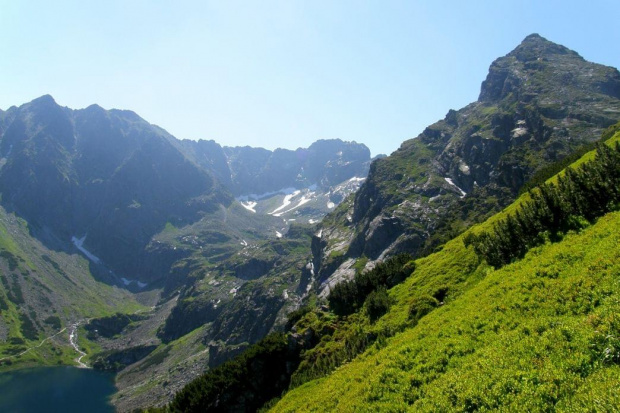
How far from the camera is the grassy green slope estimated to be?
16.2 m

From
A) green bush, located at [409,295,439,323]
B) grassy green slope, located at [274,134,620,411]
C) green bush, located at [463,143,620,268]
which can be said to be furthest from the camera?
green bush, located at [409,295,439,323]

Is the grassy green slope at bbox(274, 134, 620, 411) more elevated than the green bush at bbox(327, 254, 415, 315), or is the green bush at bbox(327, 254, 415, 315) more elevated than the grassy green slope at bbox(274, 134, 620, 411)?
the grassy green slope at bbox(274, 134, 620, 411)

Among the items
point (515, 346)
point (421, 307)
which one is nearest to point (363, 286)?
point (421, 307)

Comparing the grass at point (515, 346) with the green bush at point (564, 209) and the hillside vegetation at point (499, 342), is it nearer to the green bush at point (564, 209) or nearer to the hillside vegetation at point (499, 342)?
the hillside vegetation at point (499, 342)

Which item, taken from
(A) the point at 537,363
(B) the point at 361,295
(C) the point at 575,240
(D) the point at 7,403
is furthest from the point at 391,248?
(D) the point at 7,403

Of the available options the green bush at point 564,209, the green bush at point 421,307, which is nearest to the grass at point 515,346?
the green bush at point 564,209

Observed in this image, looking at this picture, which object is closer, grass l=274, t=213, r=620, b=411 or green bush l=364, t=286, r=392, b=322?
grass l=274, t=213, r=620, b=411

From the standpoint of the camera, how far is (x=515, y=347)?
66.6 feet

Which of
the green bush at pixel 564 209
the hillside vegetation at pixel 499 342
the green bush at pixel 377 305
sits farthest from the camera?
the green bush at pixel 377 305

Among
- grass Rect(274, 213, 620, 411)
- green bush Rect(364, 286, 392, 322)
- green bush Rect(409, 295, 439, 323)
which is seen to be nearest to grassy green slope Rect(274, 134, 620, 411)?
grass Rect(274, 213, 620, 411)

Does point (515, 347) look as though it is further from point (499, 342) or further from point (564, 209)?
point (564, 209)

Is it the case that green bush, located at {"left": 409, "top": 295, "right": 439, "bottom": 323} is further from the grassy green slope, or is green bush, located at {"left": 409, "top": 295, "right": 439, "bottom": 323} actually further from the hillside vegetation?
the grassy green slope

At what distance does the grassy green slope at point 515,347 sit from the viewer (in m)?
16.2

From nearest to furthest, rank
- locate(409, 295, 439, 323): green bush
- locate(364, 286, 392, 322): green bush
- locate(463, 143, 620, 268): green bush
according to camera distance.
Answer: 1. locate(463, 143, 620, 268): green bush
2. locate(409, 295, 439, 323): green bush
3. locate(364, 286, 392, 322): green bush
